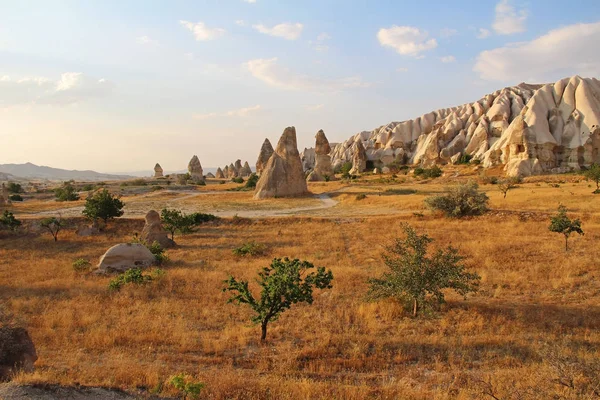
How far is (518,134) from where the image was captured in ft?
168

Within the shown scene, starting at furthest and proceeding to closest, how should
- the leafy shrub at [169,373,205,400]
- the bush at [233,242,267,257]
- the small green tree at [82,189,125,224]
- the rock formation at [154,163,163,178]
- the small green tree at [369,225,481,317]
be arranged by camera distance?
1. the rock formation at [154,163,163,178]
2. the small green tree at [82,189,125,224]
3. the bush at [233,242,267,257]
4. the small green tree at [369,225,481,317]
5. the leafy shrub at [169,373,205,400]

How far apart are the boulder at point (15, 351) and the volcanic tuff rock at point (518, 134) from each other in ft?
177

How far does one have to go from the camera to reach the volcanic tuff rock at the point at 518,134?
51875 mm

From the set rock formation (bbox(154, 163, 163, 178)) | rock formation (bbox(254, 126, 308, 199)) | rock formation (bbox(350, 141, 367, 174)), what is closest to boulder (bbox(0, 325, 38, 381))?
rock formation (bbox(254, 126, 308, 199))

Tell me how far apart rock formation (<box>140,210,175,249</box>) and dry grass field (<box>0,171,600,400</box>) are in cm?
183

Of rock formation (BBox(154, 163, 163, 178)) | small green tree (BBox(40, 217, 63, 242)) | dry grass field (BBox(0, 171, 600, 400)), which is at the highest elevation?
rock formation (BBox(154, 163, 163, 178))

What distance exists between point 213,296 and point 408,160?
3151 inches

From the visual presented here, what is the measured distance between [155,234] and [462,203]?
1725cm

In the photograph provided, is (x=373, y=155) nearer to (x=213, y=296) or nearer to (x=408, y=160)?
(x=408, y=160)

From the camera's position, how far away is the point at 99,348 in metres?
6.64

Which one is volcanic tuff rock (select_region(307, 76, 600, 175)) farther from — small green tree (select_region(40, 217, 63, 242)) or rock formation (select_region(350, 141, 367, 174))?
small green tree (select_region(40, 217, 63, 242))

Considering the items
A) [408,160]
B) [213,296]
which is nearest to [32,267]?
[213,296]

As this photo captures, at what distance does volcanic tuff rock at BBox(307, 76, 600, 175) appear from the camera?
5188 cm

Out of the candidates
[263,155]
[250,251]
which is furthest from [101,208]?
[263,155]
